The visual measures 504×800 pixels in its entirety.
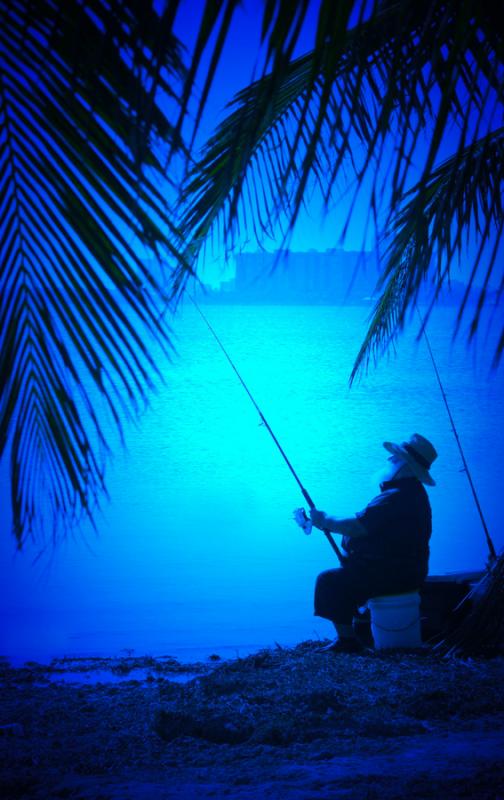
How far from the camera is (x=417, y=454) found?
370 centimetres

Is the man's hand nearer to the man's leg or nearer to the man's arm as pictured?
the man's arm

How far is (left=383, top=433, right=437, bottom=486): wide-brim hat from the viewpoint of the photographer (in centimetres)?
364

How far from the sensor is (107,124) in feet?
2.42

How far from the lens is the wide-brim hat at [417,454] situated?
3.64m

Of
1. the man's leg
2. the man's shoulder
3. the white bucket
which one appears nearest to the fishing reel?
the man's leg

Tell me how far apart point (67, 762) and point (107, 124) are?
2.24 m

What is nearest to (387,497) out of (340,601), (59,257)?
(340,601)

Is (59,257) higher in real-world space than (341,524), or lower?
lower

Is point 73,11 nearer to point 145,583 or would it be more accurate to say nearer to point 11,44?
point 11,44

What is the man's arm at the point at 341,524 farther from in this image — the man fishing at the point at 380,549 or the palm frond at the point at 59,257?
the palm frond at the point at 59,257

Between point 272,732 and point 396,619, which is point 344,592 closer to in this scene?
point 396,619

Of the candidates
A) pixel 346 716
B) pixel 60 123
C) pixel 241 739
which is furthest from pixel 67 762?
pixel 60 123

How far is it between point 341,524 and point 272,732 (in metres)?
1.35

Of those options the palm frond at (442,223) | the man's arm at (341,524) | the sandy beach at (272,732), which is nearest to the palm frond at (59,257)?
the palm frond at (442,223)
